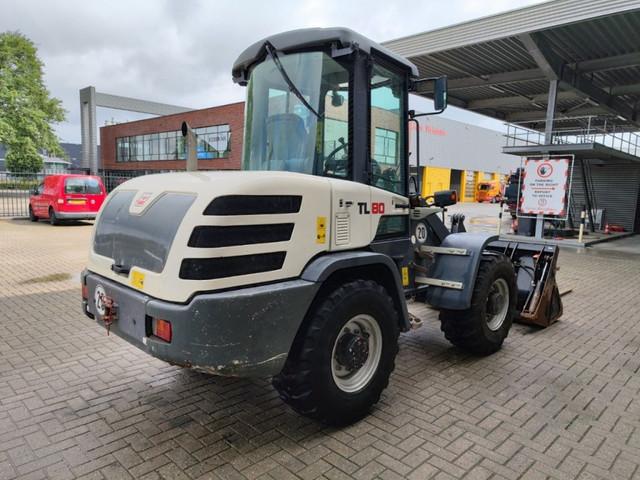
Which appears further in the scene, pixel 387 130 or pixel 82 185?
pixel 82 185

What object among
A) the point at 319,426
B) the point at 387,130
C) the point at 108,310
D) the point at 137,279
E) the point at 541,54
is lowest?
the point at 319,426

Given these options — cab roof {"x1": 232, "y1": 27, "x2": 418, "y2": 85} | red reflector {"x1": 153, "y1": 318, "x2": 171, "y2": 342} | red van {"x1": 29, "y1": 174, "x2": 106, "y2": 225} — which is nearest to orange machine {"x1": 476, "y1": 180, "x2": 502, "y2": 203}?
red van {"x1": 29, "y1": 174, "x2": 106, "y2": 225}

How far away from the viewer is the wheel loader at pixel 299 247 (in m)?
2.47

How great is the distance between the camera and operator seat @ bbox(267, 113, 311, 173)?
3203mm

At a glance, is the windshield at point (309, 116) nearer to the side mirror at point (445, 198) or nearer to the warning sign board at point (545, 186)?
the side mirror at point (445, 198)

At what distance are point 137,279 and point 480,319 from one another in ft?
10.1

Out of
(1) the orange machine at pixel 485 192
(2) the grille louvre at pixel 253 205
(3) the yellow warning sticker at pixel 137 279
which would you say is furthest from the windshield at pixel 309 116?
(1) the orange machine at pixel 485 192

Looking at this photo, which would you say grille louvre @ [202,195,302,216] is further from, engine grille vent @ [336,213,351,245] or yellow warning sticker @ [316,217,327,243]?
engine grille vent @ [336,213,351,245]

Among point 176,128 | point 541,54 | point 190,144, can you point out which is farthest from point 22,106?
point 190,144

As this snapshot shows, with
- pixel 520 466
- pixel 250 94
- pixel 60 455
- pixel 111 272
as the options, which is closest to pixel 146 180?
pixel 111 272

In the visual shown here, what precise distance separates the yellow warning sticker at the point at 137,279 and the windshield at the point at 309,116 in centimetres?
122

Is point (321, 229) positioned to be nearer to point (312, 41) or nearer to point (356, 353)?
point (356, 353)

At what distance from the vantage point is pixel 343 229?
3.06m

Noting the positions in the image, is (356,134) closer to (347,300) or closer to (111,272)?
(347,300)
